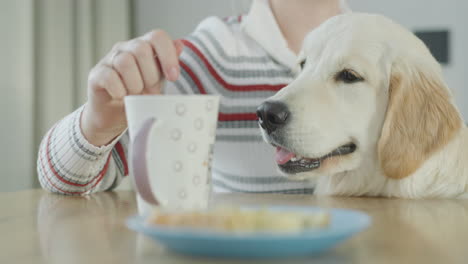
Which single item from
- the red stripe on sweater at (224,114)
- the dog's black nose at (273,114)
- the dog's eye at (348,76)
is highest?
the dog's eye at (348,76)

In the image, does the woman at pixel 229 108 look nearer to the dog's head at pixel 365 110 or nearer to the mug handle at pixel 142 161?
the dog's head at pixel 365 110

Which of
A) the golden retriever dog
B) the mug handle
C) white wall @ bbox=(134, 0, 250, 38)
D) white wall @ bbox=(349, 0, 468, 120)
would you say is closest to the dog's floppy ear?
the golden retriever dog

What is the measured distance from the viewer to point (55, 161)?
1027mm

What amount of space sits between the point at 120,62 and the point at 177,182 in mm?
271

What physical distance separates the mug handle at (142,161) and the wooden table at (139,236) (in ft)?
0.14

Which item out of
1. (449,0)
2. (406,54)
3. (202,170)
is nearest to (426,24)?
(449,0)

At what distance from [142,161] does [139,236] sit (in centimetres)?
7

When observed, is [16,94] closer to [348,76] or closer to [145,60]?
[348,76]

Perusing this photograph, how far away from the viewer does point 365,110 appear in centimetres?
106

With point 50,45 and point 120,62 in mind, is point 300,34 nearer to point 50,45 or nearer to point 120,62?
point 120,62

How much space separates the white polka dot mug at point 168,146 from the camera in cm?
52

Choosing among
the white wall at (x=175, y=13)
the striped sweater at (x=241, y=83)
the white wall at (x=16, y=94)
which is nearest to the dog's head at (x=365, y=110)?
the striped sweater at (x=241, y=83)

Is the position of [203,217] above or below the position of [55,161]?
above

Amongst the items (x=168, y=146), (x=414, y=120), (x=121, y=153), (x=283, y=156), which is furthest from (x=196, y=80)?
(x=168, y=146)
